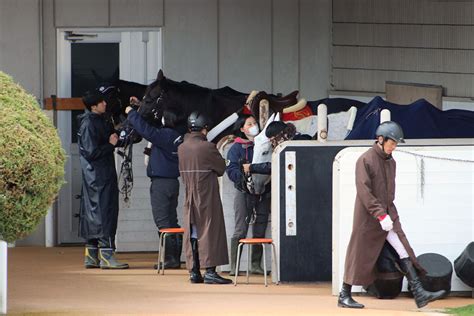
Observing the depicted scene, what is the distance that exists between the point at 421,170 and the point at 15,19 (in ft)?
23.0

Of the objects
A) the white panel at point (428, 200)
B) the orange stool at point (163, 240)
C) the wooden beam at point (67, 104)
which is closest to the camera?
the white panel at point (428, 200)

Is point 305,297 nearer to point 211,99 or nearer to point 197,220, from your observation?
point 197,220

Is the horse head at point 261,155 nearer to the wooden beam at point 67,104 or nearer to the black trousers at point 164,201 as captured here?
the black trousers at point 164,201

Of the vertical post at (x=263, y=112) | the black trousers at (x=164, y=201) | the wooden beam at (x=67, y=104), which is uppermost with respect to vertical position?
the wooden beam at (x=67, y=104)

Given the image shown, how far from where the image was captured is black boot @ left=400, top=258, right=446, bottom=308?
12305 mm

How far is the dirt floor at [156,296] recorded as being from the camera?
1238cm

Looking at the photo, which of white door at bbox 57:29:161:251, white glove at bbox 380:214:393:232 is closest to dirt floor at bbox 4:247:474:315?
white glove at bbox 380:214:393:232

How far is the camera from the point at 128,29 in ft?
60.1

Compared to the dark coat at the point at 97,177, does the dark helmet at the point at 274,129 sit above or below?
above

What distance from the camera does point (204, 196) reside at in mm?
14320

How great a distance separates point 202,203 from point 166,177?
168 cm

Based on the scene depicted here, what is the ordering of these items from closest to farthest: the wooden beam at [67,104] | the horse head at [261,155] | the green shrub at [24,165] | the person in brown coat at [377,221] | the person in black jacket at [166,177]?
the green shrub at [24,165] → the person in brown coat at [377,221] → the horse head at [261,155] → the person in black jacket at [166,177] → the wooden beam at [67,104]

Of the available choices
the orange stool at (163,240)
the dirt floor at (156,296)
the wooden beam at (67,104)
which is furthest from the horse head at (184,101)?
the wooden beam at (67,104)

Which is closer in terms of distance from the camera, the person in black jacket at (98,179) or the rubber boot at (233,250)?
the rubber boot at (233,250)
